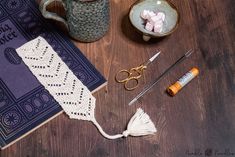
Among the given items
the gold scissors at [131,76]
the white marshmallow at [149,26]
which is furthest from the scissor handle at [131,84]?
the white marshmallow at [149,26]

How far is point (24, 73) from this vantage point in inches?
28.5

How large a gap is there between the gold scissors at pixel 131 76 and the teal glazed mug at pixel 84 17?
3.8 inches

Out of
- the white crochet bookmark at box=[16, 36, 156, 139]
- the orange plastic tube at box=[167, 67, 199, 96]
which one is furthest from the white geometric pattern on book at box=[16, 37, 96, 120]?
the orange plastic tube at box=[167, 67, 199, 96]

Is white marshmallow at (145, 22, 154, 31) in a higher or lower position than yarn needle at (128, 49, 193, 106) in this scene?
higher

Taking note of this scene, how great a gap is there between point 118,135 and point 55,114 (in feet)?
0.41

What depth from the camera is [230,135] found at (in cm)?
70

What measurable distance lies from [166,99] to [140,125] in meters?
0.08

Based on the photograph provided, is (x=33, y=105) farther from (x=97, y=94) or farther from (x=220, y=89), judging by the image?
(x=220, y=89)

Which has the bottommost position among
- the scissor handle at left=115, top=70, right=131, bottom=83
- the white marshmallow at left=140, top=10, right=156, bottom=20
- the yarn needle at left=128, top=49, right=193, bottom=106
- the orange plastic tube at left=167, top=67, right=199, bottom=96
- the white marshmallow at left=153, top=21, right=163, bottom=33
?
the orange plastic tube at left=167, top=67, right=199, bottom=96

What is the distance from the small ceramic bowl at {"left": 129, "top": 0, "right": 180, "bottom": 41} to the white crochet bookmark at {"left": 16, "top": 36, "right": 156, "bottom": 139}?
0.54 feet

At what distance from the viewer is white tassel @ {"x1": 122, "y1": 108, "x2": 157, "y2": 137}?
0.68 metres

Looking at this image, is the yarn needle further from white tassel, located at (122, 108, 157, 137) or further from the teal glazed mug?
the teal glazed mug

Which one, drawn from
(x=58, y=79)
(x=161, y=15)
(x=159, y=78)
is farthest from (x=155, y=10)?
(x=58, y=79)

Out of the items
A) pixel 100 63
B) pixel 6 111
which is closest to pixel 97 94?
pixel 100 63
